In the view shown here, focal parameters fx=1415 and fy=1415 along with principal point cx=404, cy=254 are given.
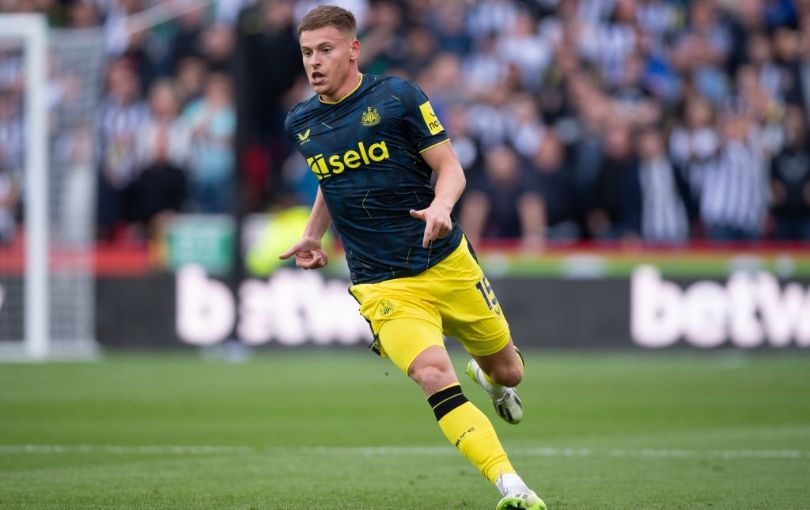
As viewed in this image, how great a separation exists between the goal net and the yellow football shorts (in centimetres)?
1155

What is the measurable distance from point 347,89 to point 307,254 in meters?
0.95

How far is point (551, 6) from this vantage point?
70.0 ft

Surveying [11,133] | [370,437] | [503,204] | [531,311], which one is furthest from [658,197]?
[370,437]

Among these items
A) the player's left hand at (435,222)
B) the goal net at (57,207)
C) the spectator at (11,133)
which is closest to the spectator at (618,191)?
the goal net at (57,207)

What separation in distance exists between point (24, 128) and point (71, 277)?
9.31ft

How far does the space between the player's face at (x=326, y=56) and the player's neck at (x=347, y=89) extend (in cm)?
4

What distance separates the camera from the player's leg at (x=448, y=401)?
21.7 feet

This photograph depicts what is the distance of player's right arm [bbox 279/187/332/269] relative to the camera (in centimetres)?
755

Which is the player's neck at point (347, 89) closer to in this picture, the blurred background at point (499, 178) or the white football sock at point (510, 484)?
the white football sock at point (510, 484)

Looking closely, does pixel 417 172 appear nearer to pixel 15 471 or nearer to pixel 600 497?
pixel 600 497

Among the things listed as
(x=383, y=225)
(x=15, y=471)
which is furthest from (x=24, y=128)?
(x=383, y=225)

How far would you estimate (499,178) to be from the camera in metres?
18.9

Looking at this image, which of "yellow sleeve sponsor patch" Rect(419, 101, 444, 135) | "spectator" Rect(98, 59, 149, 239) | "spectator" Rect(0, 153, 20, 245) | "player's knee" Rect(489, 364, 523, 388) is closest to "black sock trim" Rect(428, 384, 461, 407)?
"player's knee" Rect(489, 364, 523, 388)

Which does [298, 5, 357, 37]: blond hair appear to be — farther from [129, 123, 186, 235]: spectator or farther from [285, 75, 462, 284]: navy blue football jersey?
[129, 123, 186, 235]: spectator
